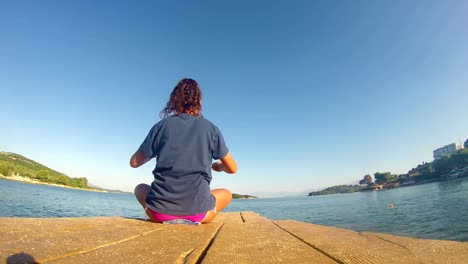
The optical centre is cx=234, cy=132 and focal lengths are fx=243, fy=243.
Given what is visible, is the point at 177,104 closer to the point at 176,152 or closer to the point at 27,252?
the point at 176,152

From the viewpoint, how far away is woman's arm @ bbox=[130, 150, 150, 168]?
3.46 metres

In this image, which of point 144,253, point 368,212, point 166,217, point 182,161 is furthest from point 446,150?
point 144,253

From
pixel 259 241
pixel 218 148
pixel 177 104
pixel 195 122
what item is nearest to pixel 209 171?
pixel 218 148

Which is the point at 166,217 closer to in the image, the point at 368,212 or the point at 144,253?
the point at 144,253

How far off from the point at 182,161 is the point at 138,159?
75cm

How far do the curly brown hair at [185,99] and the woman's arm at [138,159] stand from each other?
2.58ft

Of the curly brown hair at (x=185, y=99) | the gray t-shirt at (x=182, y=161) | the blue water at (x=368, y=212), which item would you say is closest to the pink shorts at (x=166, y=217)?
the gray t-shirt at (x=182, y=161)

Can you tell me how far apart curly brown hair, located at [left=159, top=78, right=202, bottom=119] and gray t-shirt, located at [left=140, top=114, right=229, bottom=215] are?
0.24m

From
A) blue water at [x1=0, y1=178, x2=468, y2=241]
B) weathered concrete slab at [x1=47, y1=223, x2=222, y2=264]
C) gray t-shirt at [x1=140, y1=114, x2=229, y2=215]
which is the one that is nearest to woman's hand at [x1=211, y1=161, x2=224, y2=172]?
gray t-shirt at [x1=140, y1=114, x2=229, y2=215]

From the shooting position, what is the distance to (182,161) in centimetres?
323

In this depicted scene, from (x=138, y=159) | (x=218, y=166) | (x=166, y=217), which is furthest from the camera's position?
(x=218, y=166)

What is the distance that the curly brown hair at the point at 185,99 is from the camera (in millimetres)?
3715

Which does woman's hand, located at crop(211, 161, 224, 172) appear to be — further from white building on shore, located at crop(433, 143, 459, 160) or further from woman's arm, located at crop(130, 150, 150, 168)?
white building on shore, located at crop(433, 143, 459, 160)

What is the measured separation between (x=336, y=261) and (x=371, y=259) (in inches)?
10.0
